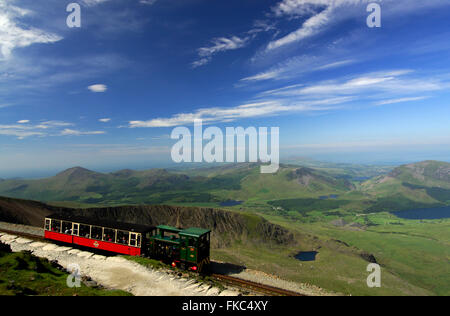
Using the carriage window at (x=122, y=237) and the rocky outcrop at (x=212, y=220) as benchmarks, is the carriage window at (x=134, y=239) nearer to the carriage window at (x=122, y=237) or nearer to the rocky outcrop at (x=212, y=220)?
the carriage window at (x=122, y=237)

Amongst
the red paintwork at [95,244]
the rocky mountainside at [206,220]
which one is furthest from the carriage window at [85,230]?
the rocky mountainside at [206,220]

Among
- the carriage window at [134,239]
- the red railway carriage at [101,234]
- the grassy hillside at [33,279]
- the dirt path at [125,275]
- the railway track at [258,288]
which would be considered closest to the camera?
the grassy hillside at [33,279]

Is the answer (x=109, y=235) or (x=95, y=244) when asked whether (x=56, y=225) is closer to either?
(x=95, y=244)

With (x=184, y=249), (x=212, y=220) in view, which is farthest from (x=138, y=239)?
(x=212, y=220)

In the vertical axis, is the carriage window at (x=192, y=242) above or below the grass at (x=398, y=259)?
above
